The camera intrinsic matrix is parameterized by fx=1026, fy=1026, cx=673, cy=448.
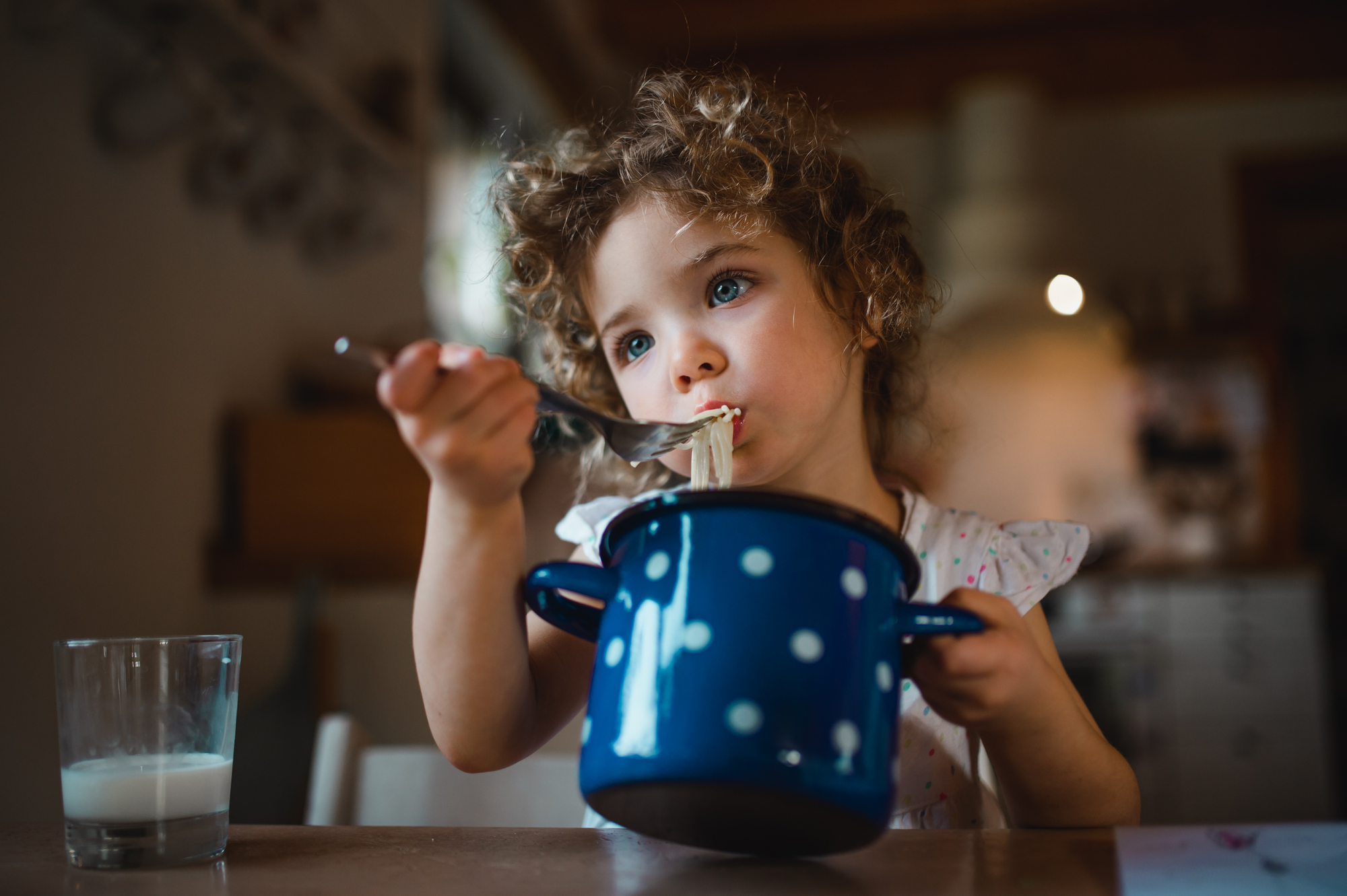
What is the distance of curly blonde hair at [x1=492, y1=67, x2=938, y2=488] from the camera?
28.4 inches

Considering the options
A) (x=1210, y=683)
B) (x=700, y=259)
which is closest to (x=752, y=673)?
(x=700, y=259)

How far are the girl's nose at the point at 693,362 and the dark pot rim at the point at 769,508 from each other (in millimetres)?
263

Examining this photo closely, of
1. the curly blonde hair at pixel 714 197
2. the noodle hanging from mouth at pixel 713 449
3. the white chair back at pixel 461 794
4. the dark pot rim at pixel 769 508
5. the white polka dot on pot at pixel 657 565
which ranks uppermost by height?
the curly blonde hair at pixel 714 197

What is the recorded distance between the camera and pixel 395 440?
1733 millimetres

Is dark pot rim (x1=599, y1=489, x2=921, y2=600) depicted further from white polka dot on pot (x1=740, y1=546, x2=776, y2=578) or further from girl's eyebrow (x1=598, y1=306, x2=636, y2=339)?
girl's eyebrow (x1=598, y1=306, x2=636, y2=339)

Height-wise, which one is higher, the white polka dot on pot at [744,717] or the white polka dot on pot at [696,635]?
the white polka dot on pot at [696,635]

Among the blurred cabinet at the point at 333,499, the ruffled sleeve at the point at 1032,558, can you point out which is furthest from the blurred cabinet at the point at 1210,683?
the ruffled sleeve at the point at 1032,558

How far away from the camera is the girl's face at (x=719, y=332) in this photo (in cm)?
67

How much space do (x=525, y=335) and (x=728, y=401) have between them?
32 cm

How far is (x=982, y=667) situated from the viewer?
1.40ft

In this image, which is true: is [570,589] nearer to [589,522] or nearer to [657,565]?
[657,565]

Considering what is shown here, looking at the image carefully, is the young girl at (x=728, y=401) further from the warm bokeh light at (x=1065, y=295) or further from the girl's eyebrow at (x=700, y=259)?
the warm bokeh light at (x=1065, y=295)

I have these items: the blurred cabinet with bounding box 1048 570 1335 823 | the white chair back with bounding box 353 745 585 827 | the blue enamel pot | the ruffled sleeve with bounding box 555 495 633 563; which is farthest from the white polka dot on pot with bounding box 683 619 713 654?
the blurred cabinet with bounding box 1048 570 1335 823

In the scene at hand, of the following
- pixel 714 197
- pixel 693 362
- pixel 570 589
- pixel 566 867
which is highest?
pixel 714 197
